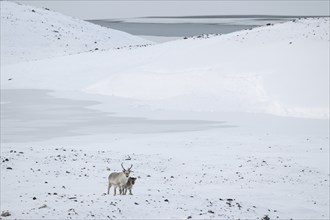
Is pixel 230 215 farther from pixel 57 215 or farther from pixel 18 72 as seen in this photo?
pixel 18 72

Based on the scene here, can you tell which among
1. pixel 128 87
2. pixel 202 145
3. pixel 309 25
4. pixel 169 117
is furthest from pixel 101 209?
pixel 309 25

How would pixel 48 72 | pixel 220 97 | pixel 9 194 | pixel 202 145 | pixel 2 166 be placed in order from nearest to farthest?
pixel 9 194, pixel 2 166, pixel 202 145, pixel 220 97, pixel 48 72

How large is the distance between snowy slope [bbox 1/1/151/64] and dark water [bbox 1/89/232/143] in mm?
36927

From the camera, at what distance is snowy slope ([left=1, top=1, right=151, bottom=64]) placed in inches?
3349

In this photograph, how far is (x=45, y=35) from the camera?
93.4 meters

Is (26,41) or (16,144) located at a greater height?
(26,41)

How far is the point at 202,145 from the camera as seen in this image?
27500 mm

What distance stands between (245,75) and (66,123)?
1735cm

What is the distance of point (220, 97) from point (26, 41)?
5398 centimetres

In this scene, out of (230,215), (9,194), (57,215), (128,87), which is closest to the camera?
(57,215)

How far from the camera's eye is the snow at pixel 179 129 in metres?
16.4

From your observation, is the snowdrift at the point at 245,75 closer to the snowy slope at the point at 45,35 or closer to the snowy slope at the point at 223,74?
the snowy slope at the point at 223,74

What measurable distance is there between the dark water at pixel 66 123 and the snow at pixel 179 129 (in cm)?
8

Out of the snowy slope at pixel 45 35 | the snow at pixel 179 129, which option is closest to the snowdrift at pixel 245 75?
the snow at pixel 179 129
